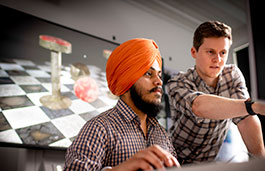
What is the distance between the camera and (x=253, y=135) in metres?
1.25

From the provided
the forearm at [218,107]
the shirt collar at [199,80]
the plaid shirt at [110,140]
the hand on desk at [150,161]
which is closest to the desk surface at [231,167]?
the hand on desk at [150,161]

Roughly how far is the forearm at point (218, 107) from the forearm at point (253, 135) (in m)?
0.33

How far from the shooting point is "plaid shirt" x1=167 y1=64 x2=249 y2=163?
133 centimetres

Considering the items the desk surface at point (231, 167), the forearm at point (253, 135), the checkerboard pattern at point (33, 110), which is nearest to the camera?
the desk surface at point (231, 167)

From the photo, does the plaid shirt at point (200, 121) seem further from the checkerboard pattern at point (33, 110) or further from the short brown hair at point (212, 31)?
the checkerboard pattern at point (33, 110)

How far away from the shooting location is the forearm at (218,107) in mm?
981

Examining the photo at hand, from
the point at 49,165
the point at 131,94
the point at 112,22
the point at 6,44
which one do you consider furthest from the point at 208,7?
the point at 49,165

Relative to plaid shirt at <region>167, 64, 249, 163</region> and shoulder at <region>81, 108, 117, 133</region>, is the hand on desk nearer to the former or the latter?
shoulder at <region>81, 108, 117, 133</region>

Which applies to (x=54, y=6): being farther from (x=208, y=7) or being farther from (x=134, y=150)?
(x=208, y=7)

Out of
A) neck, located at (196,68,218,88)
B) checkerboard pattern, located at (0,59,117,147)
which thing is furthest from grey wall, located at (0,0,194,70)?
neck, located at (196,68,218,88)

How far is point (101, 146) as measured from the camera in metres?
0.84

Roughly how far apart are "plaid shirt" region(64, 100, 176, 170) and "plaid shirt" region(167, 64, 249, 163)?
33 centimetres

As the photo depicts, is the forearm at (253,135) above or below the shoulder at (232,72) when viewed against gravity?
below

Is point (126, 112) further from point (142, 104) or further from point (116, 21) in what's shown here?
point (116, 21)
